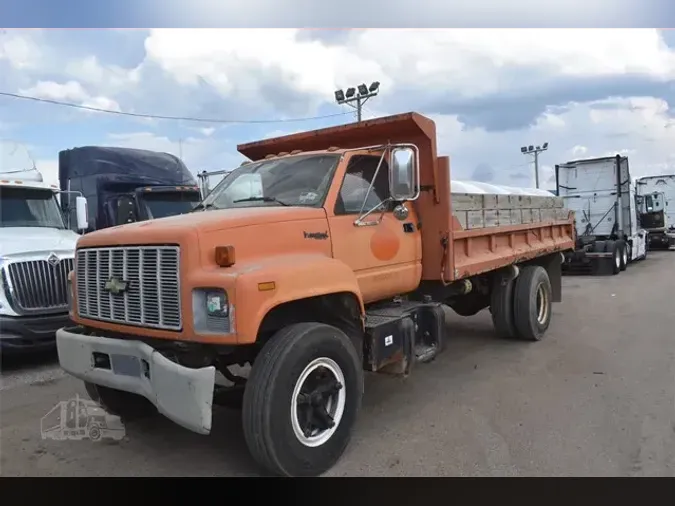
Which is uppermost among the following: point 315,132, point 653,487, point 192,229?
point 315,132

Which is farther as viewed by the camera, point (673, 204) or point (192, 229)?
point (673, 204)

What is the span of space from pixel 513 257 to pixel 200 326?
4643mm

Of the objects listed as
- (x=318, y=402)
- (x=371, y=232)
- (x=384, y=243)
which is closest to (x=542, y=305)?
(x=384, y=243)

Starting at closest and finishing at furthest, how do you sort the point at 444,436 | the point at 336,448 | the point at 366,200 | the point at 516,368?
the point at 336,448
the point at 444,436
the point at 366,200
the point at 516,368

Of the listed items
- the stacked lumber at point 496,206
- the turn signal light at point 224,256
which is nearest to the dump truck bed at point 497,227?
the stacked lumber at point 496,206

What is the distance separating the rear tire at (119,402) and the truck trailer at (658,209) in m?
20.2

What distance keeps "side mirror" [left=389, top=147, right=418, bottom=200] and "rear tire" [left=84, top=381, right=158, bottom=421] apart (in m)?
2.78

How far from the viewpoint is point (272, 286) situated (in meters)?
3.62

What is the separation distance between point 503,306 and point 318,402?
4300 mm

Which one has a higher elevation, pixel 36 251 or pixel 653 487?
pixel 36 251

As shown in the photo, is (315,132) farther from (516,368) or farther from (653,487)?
(653,487)

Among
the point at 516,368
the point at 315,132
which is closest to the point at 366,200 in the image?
the point at 315,132

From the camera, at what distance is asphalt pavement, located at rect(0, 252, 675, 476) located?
4004 millimetres

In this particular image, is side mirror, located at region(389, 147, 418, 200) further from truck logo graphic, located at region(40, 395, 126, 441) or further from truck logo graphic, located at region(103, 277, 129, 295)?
truck logo graphic, located at region(40, 395, 126, 441)
